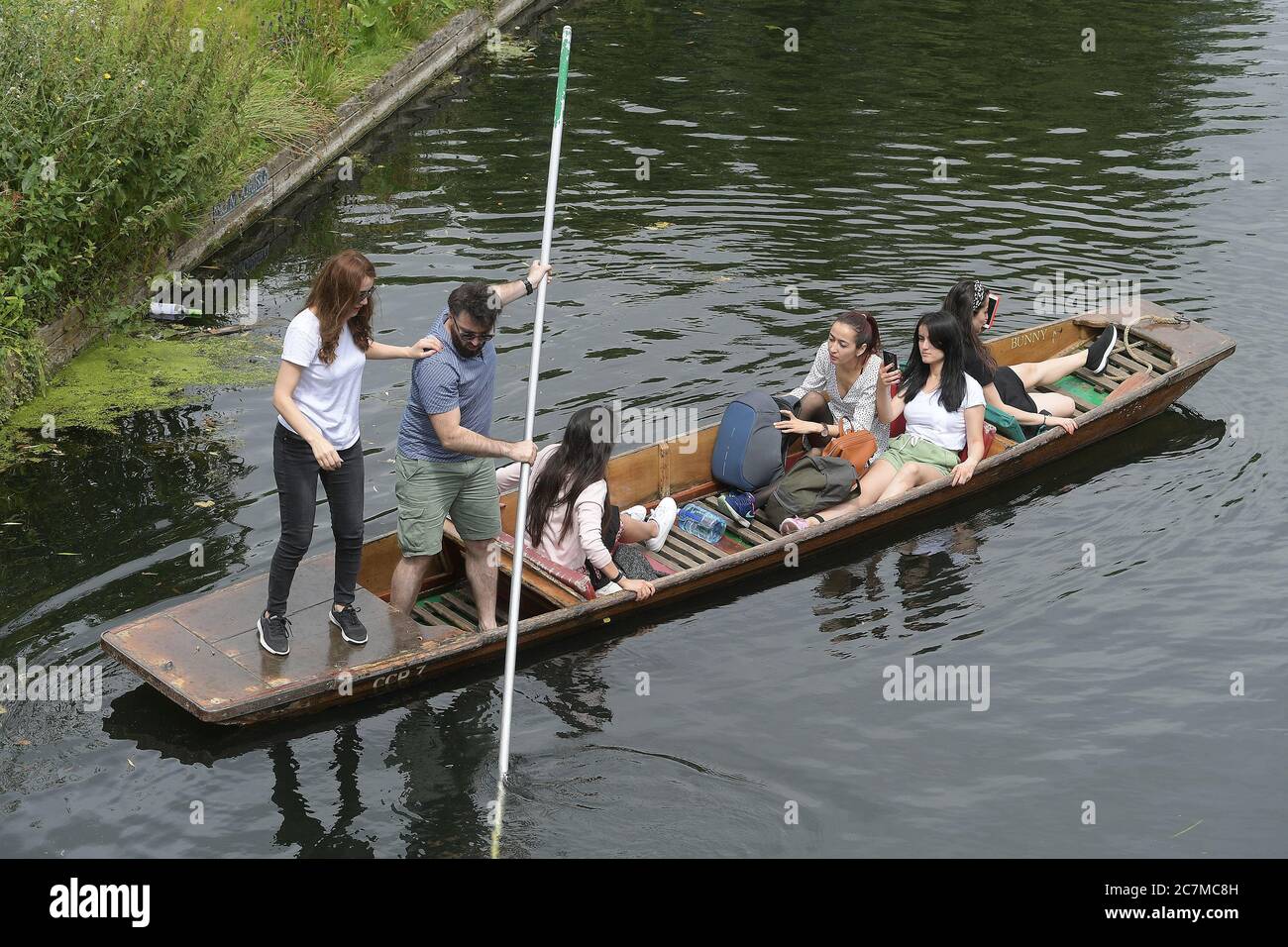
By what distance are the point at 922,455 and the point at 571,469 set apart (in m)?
2.89

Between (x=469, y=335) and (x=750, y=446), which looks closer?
(x=469, y=335)

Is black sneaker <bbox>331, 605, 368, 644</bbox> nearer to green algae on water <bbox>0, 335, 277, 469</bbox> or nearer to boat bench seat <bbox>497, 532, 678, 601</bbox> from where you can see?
boat bench seat <bbox>497, 532, 678, 601</bbox>

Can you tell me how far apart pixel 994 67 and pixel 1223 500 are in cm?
1049

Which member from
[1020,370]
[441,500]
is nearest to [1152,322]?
[1020,370]

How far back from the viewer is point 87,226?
12.0m

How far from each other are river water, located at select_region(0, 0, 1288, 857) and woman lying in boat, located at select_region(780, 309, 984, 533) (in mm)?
434

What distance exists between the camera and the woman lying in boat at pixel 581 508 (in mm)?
8758

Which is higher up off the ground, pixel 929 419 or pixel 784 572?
pixel 929 419

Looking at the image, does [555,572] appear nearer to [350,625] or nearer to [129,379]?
[350,625]

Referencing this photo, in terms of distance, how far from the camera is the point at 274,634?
8.09m

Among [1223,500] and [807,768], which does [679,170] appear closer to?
[1223,500]

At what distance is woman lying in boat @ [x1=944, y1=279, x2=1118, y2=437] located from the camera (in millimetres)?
10517

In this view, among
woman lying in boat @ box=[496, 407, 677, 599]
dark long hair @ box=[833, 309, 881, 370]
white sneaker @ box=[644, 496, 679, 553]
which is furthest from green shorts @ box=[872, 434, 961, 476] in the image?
woman lying in boat @ box=[496, 407, 677, 599]
